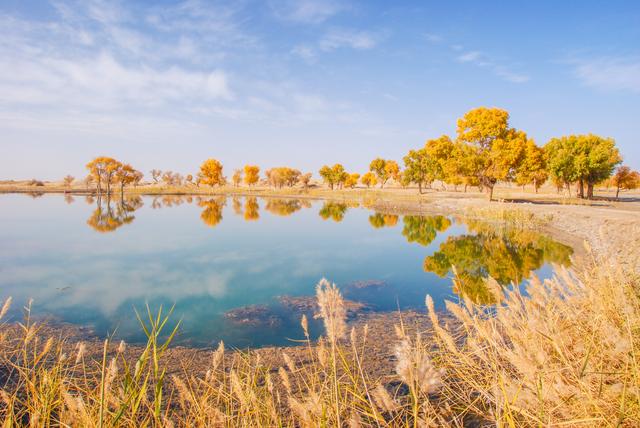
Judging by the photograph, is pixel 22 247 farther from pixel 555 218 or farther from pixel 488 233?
pixel 555 218

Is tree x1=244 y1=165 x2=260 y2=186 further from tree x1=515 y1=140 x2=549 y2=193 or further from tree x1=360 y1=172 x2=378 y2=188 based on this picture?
tree x1=515 y1=140 x2=549 y2=193

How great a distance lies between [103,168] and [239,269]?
78043 mm

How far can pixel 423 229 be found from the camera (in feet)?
93.9

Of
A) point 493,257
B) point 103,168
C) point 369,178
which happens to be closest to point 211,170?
point 103,168

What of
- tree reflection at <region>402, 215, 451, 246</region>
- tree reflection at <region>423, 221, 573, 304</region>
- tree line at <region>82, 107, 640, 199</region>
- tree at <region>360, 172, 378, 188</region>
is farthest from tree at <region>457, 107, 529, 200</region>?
tree at <region>360, 172, 378, 188</region>

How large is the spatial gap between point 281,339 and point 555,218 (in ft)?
89.5

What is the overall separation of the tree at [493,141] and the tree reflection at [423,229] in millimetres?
9322

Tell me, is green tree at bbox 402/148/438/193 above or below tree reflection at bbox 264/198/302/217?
above

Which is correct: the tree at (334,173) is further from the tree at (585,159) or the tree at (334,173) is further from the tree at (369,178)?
the tree at (585,159)

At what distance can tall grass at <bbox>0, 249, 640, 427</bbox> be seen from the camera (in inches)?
86.5

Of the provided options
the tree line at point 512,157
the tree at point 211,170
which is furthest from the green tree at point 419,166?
the tree at point 211,170

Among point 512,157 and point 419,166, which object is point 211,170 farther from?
point 512,157

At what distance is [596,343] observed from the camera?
12.9 feet

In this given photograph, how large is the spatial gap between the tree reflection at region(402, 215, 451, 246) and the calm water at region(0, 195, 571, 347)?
0.08 meters
